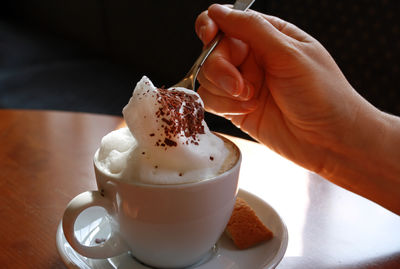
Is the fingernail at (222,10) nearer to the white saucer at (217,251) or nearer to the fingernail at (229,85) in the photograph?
the fingernail at (229,85)

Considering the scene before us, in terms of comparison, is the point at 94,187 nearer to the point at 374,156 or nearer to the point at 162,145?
the point at 162,145

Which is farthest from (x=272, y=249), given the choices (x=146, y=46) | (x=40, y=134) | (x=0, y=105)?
(x=146, y=46)

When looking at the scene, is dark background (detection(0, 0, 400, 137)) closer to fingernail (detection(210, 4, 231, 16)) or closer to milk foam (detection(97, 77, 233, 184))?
fingernail (detection(210, 4, 231, 16))

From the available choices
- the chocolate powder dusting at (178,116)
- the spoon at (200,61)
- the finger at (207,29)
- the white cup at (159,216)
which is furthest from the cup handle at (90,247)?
the finger at (207,29)

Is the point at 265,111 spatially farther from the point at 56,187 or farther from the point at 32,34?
the point at 32,34

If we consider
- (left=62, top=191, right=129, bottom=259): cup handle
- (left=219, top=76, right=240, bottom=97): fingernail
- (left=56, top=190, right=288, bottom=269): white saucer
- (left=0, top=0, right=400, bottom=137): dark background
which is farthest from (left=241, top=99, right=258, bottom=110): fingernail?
(left=0, top=0, right=400, bottom=137): dark background

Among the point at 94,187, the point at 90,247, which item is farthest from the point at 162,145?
the point at 94,187

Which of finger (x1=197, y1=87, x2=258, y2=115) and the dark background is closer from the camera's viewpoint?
finger (x1=197, y1=87, x2=258, y2=115)
